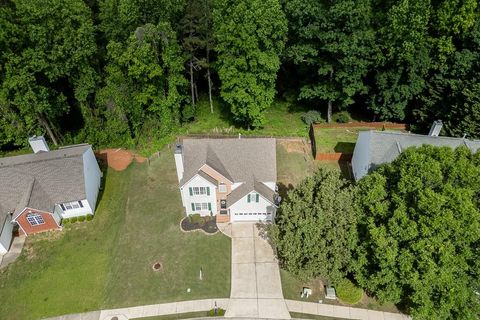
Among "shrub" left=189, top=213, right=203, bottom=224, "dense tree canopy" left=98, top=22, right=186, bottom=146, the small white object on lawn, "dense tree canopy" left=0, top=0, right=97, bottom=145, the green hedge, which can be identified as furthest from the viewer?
"dense tree canopy" left=98, top=22, right=186, bottom=146

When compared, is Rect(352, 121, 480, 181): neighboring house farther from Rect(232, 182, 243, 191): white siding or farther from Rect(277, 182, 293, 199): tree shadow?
Rect(232, 182, 243, 191): white siding

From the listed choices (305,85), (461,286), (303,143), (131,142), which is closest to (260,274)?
(461,286)

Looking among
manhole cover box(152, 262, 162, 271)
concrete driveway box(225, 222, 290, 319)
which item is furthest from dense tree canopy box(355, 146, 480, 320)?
manhole cover box(152, 262, 162, 271)

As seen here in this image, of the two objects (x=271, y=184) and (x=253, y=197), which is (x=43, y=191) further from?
(x=271, y=184)

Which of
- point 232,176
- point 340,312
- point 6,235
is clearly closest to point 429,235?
point 340,312

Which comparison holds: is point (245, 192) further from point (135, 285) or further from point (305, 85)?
point (305, 85)
